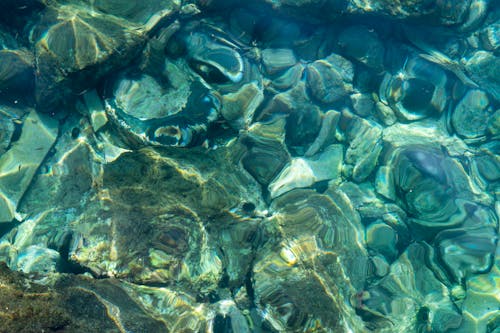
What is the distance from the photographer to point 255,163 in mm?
4629

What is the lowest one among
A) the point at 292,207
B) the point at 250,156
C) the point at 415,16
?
the point at 292,207

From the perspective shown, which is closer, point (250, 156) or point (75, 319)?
point (75, 319)

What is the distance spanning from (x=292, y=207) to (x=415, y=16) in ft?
11.3

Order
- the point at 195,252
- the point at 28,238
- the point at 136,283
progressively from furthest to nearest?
the point at 28,238, the point at 195,252, the point at 136,283

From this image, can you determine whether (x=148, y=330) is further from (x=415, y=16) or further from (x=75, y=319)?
(x=415, y=16)

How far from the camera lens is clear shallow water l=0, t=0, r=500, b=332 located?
11.8ft

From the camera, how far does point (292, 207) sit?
4.36 meters

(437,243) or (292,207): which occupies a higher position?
(292,207)

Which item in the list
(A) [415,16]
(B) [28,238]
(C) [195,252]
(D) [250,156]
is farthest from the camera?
(A) [415,16]

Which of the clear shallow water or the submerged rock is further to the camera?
the submerged rock

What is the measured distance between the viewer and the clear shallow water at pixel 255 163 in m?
3.59

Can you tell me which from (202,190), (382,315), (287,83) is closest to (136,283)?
(202,190)

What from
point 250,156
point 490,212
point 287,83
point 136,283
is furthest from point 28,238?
point 490,212

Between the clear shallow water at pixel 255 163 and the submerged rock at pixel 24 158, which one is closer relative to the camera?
the clear shallow water at pixel 255 163
